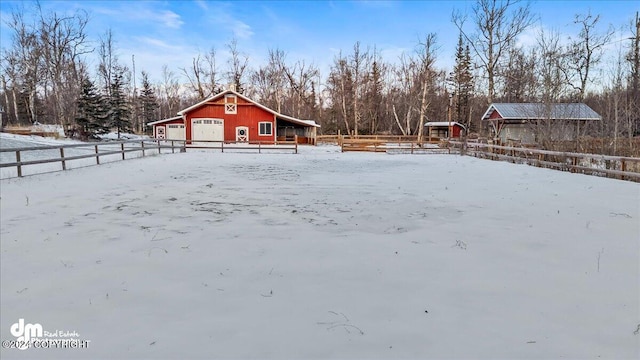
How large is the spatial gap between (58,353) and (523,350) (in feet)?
10.1

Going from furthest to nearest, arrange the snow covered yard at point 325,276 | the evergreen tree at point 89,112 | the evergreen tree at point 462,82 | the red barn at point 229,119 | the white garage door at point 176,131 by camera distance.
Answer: the evergreen tree at point 462,82
the white garage door at point 176,131
the evergreen tree at point 89,112
the red barn at point 229,119
the snow covered yard at point 325,276

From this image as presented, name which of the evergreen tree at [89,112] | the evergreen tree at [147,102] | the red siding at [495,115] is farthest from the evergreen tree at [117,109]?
the red siding at [495,115]

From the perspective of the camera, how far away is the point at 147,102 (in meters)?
56.3

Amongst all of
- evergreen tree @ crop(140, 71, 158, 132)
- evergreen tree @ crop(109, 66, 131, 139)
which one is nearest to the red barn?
evergreen tree @ crop(109, 66, 131, 139)

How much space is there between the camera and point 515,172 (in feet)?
40.1

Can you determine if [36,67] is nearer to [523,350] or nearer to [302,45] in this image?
[302,45]

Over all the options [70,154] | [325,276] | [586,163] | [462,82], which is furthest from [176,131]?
[462,82]

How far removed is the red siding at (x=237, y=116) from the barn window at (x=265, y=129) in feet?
0.68

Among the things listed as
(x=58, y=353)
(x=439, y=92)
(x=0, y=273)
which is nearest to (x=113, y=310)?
(x=58, y=353)

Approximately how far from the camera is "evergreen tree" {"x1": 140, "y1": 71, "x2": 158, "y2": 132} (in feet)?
185

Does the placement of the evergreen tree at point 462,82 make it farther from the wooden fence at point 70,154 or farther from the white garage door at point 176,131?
the white garage door at point 176,131

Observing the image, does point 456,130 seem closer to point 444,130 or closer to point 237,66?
point 444,130

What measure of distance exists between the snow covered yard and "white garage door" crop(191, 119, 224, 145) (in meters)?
25.6

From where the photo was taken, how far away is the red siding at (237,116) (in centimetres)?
3203
